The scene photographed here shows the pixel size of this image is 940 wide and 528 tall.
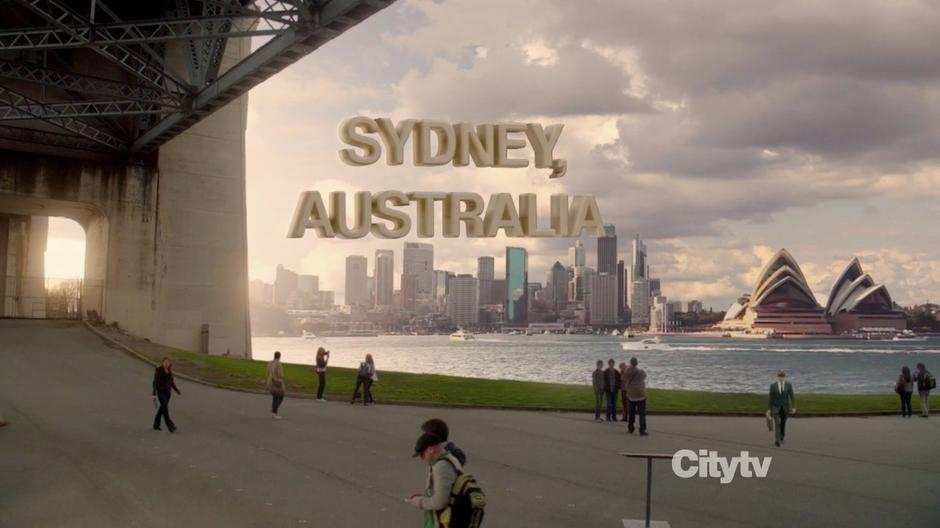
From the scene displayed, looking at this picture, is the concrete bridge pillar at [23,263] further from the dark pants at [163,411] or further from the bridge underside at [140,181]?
the dark pants at [163,411]

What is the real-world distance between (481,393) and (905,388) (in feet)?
46.0

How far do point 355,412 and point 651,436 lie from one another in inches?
334

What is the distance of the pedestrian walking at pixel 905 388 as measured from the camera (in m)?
25.4

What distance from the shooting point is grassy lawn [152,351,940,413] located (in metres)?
26.2

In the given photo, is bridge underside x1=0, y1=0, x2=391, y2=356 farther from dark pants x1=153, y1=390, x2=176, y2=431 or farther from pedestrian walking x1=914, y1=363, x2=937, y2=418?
pedestrian walking x1=914, y1=363, x2=937, y2=418

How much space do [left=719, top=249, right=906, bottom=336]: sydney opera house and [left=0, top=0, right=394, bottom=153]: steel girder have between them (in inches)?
6449

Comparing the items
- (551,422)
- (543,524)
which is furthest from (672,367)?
(543,524)

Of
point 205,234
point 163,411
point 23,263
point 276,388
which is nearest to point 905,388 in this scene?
point 276,388

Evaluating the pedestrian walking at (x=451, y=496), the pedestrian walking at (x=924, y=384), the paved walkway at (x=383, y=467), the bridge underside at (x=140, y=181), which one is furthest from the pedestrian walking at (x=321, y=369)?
the pedestrian walking at (x=451, y=496)

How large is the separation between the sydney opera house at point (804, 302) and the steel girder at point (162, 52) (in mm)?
163815

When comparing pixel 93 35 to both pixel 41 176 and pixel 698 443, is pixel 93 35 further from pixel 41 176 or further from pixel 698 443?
pixel 698 443

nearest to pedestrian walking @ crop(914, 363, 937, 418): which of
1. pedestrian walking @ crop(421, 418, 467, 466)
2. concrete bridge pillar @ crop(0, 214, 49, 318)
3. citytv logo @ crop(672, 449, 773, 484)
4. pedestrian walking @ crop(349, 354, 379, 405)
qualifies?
citytv logo @ crop(672, 449, 773, 484)

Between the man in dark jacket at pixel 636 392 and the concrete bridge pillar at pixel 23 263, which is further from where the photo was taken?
the concrete bridge pillar at pixel 23 263

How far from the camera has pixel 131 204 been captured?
4025 cm
